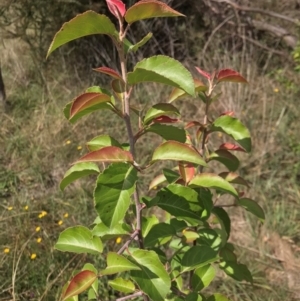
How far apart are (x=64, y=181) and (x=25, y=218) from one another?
1.60 meters

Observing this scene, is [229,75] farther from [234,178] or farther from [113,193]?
[113,193]

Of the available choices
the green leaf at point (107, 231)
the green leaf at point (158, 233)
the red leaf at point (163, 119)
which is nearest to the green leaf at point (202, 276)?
the green leaf at point (158, 233)

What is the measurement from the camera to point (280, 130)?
346 cm

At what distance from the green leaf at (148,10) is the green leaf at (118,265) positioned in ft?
1.78

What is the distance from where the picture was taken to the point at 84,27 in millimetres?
880

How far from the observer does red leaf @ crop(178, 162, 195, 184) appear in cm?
120

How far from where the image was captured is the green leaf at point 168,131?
106 cm

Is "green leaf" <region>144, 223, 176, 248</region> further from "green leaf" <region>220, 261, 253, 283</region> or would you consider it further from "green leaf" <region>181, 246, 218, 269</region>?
"green leaf" <region>220, 261, 253, 283</region>

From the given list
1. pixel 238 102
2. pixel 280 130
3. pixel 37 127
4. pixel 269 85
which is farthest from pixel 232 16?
pixel 37 127

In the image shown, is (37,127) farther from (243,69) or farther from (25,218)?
(243,69)

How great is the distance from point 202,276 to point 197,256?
0.09 metres

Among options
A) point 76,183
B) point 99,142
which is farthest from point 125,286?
point 76,183

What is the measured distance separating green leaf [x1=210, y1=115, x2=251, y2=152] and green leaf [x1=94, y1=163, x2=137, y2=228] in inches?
17.3

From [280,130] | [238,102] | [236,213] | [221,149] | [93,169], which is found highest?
[93,169]
